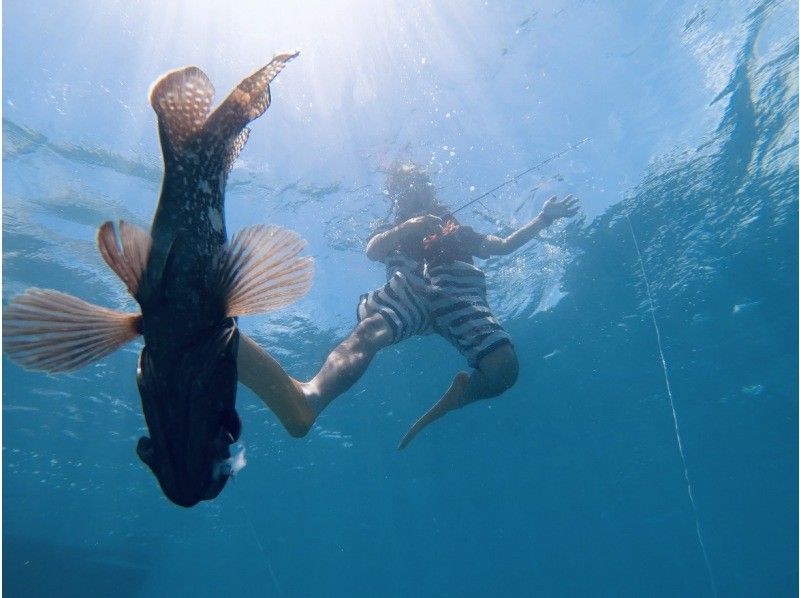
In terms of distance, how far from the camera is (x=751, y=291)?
64.4ft

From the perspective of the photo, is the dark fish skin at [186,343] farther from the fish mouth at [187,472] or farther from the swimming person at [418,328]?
the swimming person at [418,328]

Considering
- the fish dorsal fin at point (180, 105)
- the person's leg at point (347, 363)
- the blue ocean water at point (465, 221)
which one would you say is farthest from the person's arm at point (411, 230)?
the fish dorsal fin at point (180, 105)

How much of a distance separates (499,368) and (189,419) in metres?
4.21

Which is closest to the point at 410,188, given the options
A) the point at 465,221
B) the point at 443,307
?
the point at 465,221

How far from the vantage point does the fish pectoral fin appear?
5.64 ft

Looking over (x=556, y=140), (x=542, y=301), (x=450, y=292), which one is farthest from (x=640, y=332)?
(x=450, y=292)

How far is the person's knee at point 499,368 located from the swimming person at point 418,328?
0.01 metres

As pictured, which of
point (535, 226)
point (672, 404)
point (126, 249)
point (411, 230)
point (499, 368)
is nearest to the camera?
point (126, 249)

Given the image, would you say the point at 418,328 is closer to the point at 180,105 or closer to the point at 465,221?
the point at 180,105

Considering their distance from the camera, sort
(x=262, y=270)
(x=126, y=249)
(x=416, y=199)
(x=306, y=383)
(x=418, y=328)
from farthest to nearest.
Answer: (x=416, y=199), (x=418, y=328), (x=306, y=383), (x=262, y=270), (x=126, y=249)

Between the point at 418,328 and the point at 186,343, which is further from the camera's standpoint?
the point at 418,328

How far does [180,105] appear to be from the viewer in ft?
5.42

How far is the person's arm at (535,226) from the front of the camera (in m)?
7.94

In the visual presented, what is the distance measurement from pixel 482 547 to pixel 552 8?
46651mm
